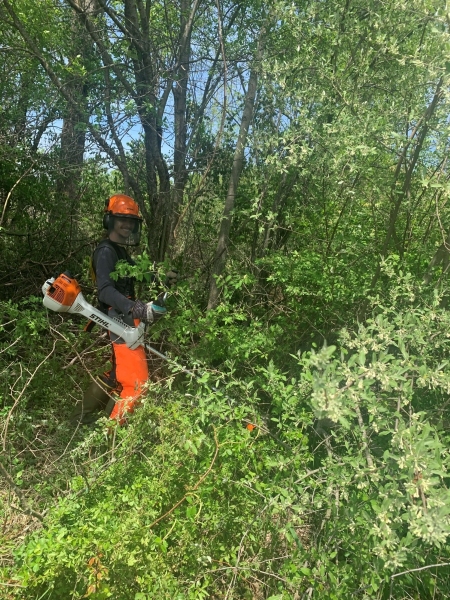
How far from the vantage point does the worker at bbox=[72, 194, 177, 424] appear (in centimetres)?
280

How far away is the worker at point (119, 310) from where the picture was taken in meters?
2.80

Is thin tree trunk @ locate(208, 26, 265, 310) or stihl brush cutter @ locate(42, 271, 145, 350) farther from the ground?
thin tree trunk @ locate(208, 26, 265, 310)

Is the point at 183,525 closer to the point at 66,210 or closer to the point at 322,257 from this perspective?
the point at 322,257

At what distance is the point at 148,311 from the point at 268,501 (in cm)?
146

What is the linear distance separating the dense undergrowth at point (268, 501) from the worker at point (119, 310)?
1.60 feet

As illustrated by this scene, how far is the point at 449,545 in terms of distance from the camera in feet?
6.13

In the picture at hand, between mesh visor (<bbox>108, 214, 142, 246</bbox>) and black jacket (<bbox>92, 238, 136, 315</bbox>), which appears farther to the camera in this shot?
mesh visor (<bbox>108, 214, 142, 246</bbox>)

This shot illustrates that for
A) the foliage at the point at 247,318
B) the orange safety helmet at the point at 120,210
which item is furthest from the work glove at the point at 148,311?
the orange safety helmet at the point at 120,210

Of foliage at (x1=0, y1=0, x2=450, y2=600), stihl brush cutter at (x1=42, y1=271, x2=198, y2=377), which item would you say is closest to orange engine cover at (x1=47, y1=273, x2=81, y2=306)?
stihl brush cutter at (x1=42, y1=271, x2=198, y2=377)

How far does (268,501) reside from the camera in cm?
179

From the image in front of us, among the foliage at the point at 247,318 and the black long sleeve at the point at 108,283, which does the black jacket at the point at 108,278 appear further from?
the foliage at the point at 247,318

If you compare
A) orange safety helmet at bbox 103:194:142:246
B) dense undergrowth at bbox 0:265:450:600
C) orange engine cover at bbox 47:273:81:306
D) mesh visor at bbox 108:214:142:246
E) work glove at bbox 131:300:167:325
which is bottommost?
dense undergrowth at bbox 0:265:450:600

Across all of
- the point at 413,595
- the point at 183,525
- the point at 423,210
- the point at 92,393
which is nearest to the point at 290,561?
the point at 183,525

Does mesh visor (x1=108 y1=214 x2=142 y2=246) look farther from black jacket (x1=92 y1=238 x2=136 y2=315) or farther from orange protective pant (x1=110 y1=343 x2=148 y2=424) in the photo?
orange protective pant (x1=110 y1=343 x2=148 y2=424)
